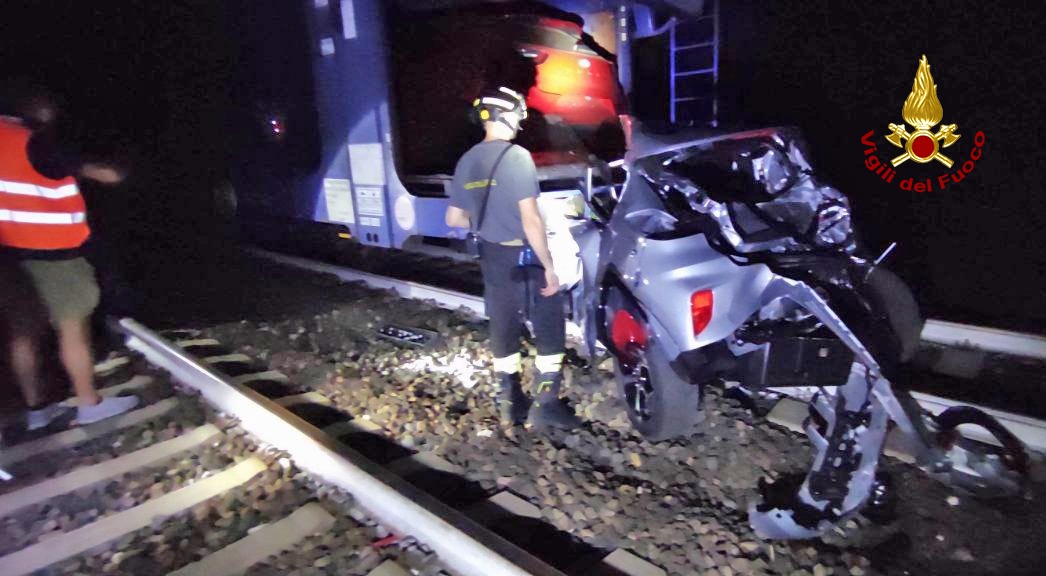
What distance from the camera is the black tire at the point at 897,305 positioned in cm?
316

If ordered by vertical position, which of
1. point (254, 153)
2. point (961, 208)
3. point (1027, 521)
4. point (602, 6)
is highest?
point (602, 6)

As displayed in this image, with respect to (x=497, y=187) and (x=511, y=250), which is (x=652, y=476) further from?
(x=497, y=187)

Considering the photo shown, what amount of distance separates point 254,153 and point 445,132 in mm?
3241

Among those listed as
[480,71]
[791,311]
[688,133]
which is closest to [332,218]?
[480,71]

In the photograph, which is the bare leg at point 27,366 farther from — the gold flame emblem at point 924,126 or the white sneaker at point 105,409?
the gold flame emblem at point 924,126

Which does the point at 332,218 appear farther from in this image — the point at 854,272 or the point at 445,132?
the point at 854,272

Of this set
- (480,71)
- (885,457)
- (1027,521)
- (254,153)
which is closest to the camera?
(1027,521)

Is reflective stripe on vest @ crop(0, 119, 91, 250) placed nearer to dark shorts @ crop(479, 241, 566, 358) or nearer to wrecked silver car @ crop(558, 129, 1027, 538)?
dark shorts @ crop(479, 241, 566, 358)

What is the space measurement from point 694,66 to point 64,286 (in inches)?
262

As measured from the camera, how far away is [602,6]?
7457 mm

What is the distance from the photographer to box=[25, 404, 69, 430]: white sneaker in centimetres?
420

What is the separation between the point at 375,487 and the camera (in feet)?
9.97

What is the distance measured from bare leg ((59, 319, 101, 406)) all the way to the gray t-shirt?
255cm

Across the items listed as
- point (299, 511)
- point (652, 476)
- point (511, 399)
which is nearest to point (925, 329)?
point (652, 476)
